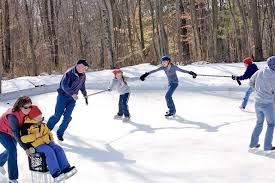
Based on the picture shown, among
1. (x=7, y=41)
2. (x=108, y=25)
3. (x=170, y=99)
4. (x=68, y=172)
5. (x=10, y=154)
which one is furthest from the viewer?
(x=7, y=41)

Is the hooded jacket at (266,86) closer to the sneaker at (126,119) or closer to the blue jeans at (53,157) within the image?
the blue jeans at (53,157)

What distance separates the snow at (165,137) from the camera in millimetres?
6691

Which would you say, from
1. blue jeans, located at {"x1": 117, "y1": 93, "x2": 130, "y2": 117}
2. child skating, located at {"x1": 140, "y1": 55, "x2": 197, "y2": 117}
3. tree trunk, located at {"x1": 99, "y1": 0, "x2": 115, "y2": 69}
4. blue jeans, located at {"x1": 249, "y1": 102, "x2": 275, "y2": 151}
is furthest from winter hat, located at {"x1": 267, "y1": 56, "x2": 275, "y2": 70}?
tree trunk, located at {"x1": 99, "y1": 0, "x2": 115, "y2": 69}

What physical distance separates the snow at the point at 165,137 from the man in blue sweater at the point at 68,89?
1.96 feet

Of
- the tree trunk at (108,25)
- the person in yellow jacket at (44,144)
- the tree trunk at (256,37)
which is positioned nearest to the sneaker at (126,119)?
the person in yellow jacket at (44,144)

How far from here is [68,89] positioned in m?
8.77

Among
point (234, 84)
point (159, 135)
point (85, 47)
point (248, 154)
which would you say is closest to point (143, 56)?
point (85, 47)

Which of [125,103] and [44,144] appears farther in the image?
[125,103]

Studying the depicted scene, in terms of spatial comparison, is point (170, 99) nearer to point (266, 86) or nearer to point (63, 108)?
point (63, 108)

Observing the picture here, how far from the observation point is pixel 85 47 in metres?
36.8

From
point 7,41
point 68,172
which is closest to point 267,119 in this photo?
point 68,172

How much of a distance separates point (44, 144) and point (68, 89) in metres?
2.96

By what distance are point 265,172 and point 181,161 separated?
4.58ft

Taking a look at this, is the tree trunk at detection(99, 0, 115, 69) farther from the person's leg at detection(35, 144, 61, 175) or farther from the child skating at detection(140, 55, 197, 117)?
the person's leg at detection(35, 144, 61, 175)
